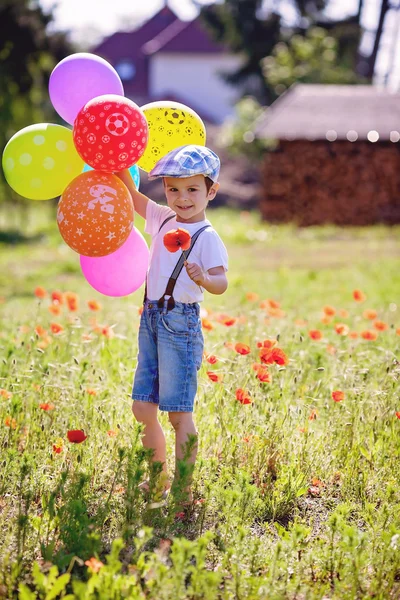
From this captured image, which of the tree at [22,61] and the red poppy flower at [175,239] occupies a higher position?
the tree at [22,61]

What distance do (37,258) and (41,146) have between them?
8.18m

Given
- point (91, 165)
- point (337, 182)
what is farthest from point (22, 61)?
point (91, 165)

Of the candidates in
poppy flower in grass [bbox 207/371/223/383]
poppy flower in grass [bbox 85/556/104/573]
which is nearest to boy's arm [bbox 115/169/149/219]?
poppy flower in grass [bbox 207/371/223/383]

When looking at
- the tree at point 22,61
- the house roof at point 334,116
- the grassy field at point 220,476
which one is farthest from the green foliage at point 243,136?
the grassy field at point 220,476

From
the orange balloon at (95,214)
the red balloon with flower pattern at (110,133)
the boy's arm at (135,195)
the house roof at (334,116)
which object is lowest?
the orange balloon at (95,214)

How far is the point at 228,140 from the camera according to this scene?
853 inches

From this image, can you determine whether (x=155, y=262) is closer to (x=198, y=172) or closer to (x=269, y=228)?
(x=198, y=172)

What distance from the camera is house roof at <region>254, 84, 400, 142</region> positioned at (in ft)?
50.2

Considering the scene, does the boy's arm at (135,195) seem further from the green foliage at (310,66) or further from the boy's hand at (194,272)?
the green foliage at (310,66)

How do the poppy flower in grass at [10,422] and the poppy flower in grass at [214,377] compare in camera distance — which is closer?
the poppy flower in grass at [10,422]

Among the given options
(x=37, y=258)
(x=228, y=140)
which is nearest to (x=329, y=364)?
(x=37, y=258)

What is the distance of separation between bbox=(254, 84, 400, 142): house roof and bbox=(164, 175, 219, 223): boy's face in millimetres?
12344

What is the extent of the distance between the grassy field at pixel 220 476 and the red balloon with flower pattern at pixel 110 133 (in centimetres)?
102

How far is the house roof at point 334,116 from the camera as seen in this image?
15289 millimetres
